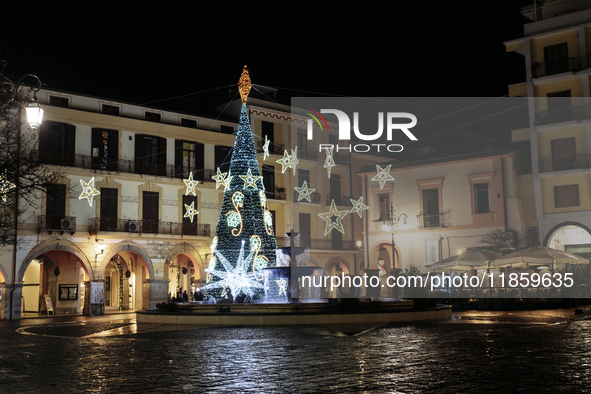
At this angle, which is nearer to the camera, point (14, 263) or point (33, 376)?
point (33, 376)

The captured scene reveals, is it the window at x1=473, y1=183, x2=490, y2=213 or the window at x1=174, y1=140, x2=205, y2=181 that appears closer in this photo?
the window at x1=473, y1=183, x2=490, y2=213

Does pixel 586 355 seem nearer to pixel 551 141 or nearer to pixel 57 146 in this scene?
pixel 551 141

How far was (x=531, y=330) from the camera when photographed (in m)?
15.7

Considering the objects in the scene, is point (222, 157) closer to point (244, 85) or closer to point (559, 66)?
point (244, 85)

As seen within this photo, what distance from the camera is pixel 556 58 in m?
31.7

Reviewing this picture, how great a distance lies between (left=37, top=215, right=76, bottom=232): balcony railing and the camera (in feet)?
95.9

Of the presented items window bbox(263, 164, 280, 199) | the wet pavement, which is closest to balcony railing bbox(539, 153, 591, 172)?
the wet pavement

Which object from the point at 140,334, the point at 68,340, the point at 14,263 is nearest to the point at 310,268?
the point at 140,334

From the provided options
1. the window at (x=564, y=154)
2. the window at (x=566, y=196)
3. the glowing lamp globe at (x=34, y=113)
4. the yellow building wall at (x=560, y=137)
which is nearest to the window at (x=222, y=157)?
the yellow building wall at (x=560, y=137)

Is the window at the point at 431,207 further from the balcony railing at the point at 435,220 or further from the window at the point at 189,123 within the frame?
the window at the point at 189,123

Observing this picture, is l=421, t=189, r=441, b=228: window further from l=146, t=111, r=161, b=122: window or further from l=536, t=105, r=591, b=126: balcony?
l=146, t=111, r=161, b=122: window

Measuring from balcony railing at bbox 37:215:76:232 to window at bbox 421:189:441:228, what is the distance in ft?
55.8

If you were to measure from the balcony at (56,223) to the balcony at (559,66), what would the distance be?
77.3ft

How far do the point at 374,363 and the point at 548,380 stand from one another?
2730mm
